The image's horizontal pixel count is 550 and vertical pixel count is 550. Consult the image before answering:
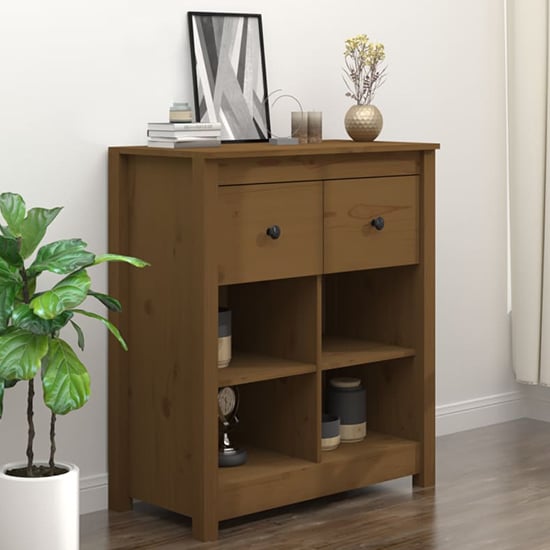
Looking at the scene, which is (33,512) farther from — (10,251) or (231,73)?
(231,73)

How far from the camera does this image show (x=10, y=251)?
2902 millimetres

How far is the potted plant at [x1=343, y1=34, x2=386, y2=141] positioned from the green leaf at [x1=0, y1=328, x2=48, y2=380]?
1.31 meters

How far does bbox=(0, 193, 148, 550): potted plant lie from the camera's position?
9.18 feet

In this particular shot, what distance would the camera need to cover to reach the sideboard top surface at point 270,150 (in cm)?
322

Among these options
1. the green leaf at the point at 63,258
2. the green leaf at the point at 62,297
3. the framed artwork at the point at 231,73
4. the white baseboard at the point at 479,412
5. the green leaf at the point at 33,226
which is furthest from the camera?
the white baseboard at the point at 479,412

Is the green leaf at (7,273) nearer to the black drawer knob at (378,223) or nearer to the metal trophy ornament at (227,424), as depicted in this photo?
the metal trophy ornament at (227,424)

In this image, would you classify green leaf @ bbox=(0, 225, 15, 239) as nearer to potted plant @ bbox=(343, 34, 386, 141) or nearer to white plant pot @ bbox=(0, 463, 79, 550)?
white plant pot @ bbox=(0, 463, 79, 550)

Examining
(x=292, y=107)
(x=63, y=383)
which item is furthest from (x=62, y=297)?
(x=292, y=107)

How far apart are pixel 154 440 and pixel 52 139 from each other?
87 cm

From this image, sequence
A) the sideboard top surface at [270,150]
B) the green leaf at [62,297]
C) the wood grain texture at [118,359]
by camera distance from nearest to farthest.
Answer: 1. the green leaf at [62,297]
2. the sideboard top surface at [270,150]
3. the wood grain texture at [118,359]

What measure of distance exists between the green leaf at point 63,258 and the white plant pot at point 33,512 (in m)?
0.49

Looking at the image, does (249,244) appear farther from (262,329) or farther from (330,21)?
(330,21)

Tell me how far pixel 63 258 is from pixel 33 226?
0.15 metres

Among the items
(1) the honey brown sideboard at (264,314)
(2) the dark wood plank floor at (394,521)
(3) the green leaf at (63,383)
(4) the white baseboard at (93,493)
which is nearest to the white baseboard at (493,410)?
(2) the dark wood plank floor at (394,521)
